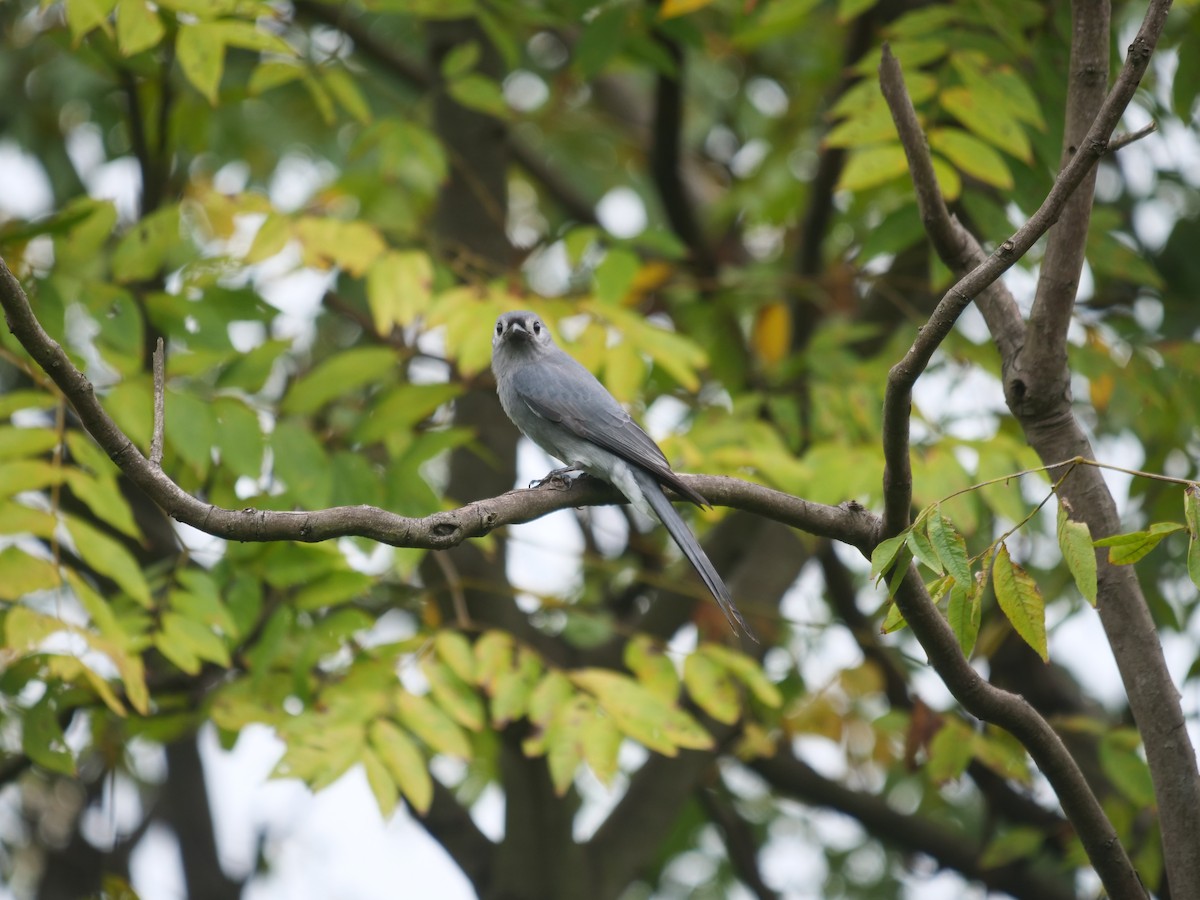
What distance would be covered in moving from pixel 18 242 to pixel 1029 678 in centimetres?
547

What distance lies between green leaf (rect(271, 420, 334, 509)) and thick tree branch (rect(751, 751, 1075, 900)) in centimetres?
325

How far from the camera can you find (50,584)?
3830 mm

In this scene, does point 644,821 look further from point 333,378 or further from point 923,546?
point 923,546

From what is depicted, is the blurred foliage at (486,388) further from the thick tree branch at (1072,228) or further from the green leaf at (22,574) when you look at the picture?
the thick tree branch at (1072,228)

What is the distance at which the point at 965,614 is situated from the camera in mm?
2646

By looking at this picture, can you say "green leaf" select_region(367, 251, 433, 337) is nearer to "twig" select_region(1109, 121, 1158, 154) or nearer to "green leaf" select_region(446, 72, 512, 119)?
"green leaf" select_region(446, 72, 512, 119)

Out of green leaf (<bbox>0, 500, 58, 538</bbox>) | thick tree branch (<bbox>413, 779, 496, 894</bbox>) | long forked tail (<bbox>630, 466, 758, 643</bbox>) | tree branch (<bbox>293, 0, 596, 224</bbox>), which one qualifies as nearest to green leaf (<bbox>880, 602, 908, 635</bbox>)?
long forked tail (<bbox>630, 466, 758, 643</bbox>)

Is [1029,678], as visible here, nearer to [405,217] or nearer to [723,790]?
[723,790]

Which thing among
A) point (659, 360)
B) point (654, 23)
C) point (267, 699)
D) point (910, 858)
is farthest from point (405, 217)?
point (910, 858)

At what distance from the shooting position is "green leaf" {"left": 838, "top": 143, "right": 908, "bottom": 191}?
169 inches

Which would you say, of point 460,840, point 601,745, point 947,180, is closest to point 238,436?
point 601,745

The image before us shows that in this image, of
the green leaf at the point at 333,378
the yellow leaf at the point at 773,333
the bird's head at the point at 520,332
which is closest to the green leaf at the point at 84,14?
the green leaf at the point at 333,378

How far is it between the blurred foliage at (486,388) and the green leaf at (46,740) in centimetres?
1

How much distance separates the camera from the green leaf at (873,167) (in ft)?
14.1
